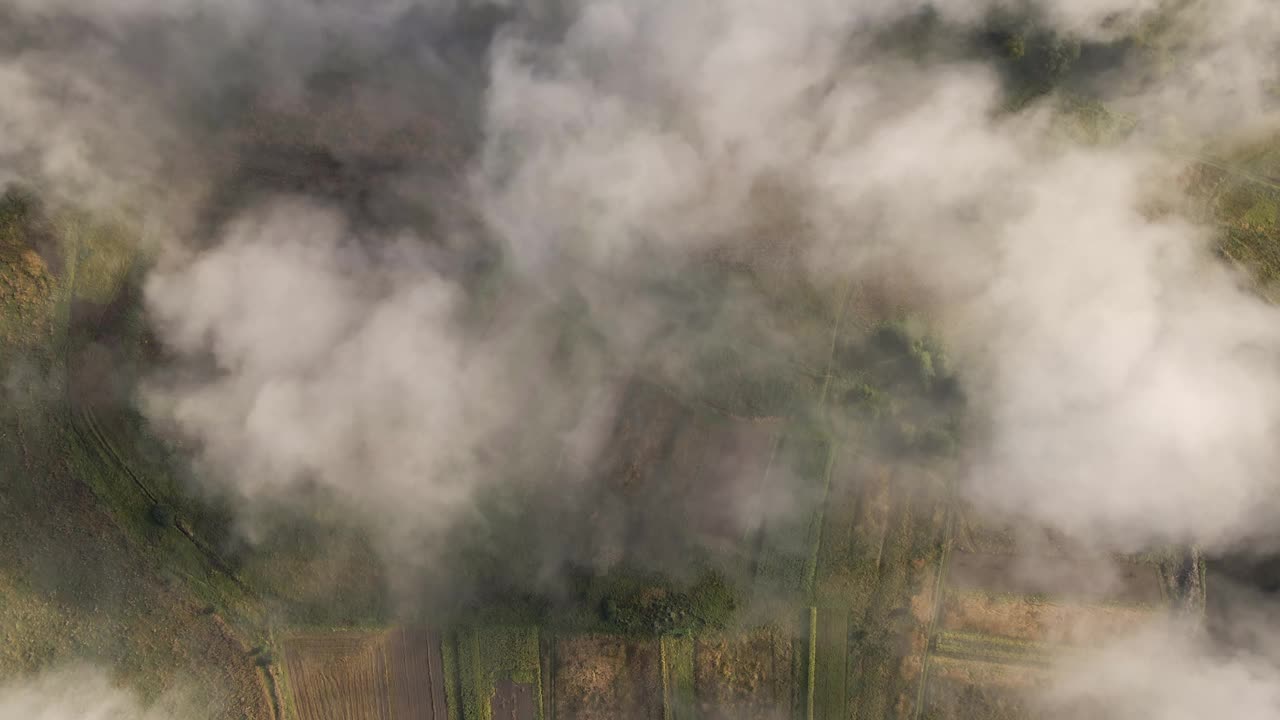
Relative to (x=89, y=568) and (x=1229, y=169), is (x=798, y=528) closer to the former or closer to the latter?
(x=1229, y=169)

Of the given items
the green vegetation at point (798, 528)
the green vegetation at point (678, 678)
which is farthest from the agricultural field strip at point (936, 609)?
the green vegetation at point (678, 678)

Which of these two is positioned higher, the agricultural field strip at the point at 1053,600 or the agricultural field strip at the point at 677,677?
the agricultural field strip at the point at 1053,600

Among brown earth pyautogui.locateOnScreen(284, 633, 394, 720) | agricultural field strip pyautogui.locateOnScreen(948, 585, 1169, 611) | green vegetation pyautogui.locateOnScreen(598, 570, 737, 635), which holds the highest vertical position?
agricultural field strip pyautogui.locateOnScreen(948, 585, 1169, 611)

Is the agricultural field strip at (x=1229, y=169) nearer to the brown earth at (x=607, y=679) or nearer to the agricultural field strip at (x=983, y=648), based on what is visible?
the agricultural field strip at (x=983, y=648)

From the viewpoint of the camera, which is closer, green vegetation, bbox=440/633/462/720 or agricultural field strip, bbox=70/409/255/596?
agricultural field strip, bbox=70/409/255/596

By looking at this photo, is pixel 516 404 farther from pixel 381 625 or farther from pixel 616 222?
pixel 381 625

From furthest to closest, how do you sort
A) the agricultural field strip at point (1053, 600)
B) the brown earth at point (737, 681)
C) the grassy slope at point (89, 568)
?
the agricultural field strip at point (1053, 600), the brown earth at point (737, 681), the grassy slope at point (89, 568)

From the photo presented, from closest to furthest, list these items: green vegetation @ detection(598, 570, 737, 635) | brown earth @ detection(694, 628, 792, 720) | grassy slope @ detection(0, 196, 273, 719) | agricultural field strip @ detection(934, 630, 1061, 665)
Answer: grassy slope @ detection(0, 196, 273, 719)
green vegetation @ detection(598, 570, 737, 635)
brown earth @ detection(694, 628, 792, 720)
agricultural field strip @ detection(934, 630, 1061, 665)

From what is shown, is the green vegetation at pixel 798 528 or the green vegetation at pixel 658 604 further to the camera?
the green vegetation at pixel 798 528

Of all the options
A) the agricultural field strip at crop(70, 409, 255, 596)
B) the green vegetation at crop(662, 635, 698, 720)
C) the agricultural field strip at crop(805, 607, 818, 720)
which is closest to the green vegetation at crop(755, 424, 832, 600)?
the agricultural field strip at crop(805, 607, 818, 720)

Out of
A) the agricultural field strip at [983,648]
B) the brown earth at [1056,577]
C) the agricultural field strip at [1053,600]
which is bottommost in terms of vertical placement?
the agricultural field strip at [983,648]

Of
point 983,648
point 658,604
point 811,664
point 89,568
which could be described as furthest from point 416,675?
point 983,648

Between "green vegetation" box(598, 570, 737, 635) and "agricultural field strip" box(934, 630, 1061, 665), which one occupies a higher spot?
"green vegetation" box(598, 570, 737, 635)

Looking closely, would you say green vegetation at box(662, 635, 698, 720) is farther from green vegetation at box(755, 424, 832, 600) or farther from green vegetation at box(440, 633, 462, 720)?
green vegetation at box(440, 633, 462, 720)
